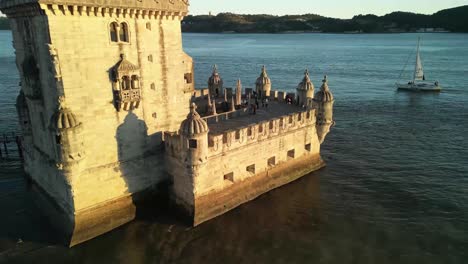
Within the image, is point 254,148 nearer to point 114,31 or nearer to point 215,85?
point 114,31

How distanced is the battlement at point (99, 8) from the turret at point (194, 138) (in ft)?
24.3

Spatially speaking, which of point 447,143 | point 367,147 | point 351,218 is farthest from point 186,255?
point 447,143

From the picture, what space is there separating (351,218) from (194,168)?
44.6 ft

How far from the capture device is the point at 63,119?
2272 cm

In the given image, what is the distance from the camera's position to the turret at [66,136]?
2275cm

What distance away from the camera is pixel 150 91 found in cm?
2756

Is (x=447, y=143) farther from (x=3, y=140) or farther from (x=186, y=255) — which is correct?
(x=3, y=140)

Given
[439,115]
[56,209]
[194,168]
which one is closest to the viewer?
[194,168]

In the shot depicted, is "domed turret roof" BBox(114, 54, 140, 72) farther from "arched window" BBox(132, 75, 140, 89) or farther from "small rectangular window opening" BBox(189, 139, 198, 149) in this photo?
"small rectangular window opening" BBox(189, 139, 198, 149)

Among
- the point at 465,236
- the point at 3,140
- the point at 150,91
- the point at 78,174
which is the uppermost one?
the point at 150,91

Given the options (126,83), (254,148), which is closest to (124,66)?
(126,83)

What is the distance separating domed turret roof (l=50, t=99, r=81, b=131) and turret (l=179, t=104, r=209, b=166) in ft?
23.4

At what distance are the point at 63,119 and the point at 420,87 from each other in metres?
74.7

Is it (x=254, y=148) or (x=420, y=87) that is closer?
(x=254, y=148)
